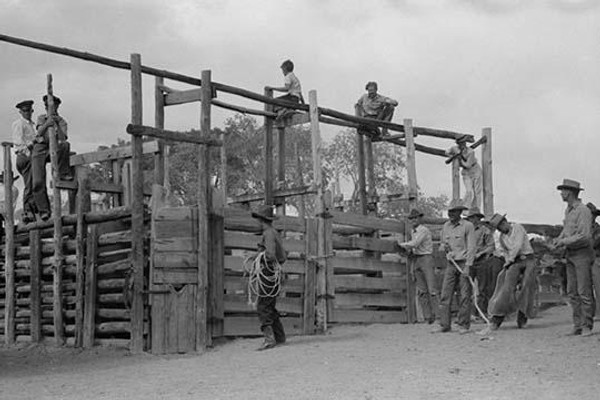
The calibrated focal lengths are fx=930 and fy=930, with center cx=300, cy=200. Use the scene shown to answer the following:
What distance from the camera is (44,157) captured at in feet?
53.1

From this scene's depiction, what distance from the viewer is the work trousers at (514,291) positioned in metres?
14.1

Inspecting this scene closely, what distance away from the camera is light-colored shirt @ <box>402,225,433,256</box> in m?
16.0

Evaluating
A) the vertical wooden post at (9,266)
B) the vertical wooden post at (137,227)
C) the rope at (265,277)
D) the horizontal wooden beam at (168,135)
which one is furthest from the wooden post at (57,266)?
the rope at (265,277)

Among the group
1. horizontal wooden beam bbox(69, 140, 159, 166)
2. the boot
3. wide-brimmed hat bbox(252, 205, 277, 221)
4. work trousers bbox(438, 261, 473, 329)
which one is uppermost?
horizontal wooden beam bbox(69, 140, 159, 166)

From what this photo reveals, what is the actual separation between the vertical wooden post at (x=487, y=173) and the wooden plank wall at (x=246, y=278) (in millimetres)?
5333

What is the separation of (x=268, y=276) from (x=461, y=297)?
3.20 meters

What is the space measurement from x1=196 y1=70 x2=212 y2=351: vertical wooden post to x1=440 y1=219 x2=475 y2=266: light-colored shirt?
Answer: 149 inches

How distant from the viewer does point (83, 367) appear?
1274 cm

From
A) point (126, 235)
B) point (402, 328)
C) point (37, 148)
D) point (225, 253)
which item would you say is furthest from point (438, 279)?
point (37, 148)

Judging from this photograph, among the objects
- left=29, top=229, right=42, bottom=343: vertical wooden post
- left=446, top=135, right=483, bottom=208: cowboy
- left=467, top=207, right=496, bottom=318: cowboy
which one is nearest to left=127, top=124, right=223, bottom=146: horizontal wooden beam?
left=29, top=229, right=42, bottom=343: vertical wooden post

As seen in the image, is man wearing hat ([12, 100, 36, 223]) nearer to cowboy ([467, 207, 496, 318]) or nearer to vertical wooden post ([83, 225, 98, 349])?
vertical wooden post ([83, 225, 98, 349])

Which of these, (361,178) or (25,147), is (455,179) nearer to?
(361,178)

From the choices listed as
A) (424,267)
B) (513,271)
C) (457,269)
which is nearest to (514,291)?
(513,271)

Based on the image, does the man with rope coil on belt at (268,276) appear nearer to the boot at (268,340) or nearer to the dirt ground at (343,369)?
the boot at (268,340)
